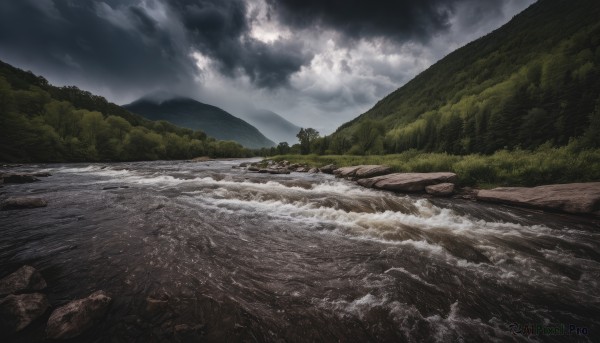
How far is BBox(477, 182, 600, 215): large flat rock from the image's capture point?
34.8 feet

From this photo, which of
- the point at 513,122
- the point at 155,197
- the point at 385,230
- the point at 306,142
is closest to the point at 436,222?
the point at 385,230

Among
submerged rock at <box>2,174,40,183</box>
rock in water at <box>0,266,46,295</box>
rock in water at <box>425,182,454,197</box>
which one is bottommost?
submerged rock at <box>2,174,40,183</box>

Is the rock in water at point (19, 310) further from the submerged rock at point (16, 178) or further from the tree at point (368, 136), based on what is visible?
the tree at point (368, 136)

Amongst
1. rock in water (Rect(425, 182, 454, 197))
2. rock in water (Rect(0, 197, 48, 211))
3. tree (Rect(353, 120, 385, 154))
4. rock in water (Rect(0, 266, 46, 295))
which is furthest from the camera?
tree (Rect(353, 120, 385, 154))

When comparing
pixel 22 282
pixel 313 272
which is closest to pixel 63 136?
pixel 22 282

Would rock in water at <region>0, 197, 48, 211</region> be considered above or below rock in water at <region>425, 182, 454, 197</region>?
below

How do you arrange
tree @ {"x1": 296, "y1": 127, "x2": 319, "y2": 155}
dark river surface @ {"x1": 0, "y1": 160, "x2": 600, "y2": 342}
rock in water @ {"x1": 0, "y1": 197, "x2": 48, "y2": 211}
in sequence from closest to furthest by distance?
1. dark river surface @ {"x1": 0, "y1": 160, "x2": 600, "y2": 342}
2. rock in water @ {"x1": 0, "y1": 197, "x2": 48, "y2": 211}
3. tree @ {"x1": 296, "y1": 127, "x2": 319, "y2": 155}

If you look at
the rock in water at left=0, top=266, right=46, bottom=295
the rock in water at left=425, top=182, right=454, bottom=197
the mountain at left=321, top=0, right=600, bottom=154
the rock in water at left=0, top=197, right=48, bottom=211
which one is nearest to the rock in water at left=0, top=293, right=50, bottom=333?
the rock in water at left=0, top=266, right=46, bottom=295

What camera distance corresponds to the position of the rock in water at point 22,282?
4141 mm

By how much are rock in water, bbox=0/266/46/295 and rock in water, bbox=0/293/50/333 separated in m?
0.54

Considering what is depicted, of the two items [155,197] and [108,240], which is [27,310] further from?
[155,197]

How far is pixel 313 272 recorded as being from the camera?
5672 millimetres

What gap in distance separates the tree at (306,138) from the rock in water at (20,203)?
76326 millimetres

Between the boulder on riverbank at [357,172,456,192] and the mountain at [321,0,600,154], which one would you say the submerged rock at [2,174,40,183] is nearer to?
the boulder on riverbank at [357,172,456,192]
